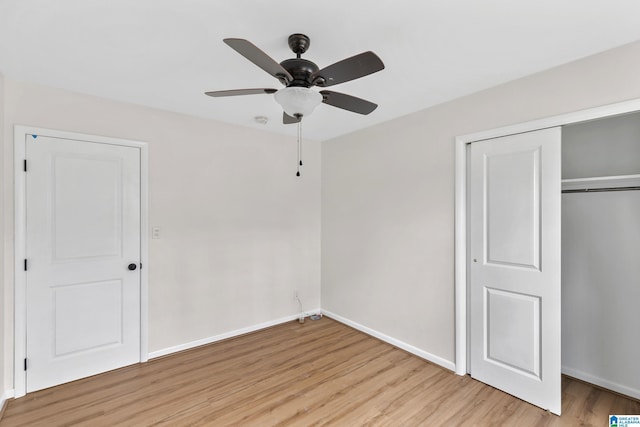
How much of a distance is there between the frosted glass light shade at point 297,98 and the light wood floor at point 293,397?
208 cm

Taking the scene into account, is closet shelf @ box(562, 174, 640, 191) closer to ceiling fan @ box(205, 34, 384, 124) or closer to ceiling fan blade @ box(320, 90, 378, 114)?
ceiling fan blade @ box(320, 90, 378, 114)

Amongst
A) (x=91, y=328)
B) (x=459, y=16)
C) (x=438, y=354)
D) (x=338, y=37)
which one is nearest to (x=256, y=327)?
(x=91, y=328)

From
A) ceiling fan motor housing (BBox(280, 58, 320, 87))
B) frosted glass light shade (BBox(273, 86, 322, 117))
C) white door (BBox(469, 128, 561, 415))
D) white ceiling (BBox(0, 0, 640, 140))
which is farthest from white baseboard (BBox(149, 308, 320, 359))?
ceiling fan motor housing (BBox(280, 58, 320, 87))

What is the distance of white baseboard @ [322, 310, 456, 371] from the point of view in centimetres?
281

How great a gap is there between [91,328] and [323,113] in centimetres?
295

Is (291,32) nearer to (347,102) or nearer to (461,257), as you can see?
(347,102)

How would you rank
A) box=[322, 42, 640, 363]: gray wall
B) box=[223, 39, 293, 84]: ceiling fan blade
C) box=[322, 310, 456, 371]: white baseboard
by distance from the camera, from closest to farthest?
box=[223, 39, 293, 84]: ceiling fan blade
box=[322, 42, 640, 363]: gray wall
box=[322, 310, 456, 371]: white baseboard

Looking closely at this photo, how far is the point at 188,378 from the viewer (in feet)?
8.63

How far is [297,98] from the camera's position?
1.62m

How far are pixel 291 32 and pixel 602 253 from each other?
9.83 ft

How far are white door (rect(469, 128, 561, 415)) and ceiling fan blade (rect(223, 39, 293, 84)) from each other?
1.89 metres

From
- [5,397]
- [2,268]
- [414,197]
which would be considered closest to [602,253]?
[414,197]

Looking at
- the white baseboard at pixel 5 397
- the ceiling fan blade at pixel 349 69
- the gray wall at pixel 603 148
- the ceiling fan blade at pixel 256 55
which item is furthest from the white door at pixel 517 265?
the white baseboard at pixel 5 397

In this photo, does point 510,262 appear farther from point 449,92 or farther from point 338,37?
point 338,37
